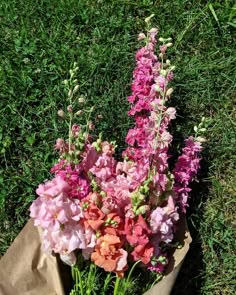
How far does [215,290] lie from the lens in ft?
7.84

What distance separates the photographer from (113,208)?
192 cm

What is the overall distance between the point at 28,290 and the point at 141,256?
421 mm

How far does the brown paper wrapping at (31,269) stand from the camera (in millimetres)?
2102

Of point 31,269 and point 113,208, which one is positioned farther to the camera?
point 31,269

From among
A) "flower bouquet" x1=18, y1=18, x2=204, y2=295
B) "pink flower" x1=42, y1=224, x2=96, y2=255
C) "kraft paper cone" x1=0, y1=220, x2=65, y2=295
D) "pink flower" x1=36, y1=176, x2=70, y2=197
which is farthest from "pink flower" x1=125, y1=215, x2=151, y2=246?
"kraft paper cone" x1=0, y1=220, x2=65, y2=295

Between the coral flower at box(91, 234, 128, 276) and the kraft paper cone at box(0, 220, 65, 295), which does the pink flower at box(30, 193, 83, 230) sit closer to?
the coral flower at box(91, 234, 128, 276)

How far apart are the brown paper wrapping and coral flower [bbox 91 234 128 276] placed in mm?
215

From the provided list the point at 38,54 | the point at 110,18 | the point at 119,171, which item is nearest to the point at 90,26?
the point at 110,18

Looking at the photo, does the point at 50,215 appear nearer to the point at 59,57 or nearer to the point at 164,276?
the point at 164,276

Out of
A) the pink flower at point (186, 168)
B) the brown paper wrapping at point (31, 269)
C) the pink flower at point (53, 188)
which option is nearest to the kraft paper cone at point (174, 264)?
the brown paper wrapping at point (31, 269)

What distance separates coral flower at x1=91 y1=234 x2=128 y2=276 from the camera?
1.90m

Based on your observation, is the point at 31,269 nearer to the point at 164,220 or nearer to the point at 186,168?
the point at 164,220

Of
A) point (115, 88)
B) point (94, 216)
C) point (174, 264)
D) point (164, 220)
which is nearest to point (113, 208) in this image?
point (94, 216)

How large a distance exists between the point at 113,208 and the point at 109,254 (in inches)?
5.5
